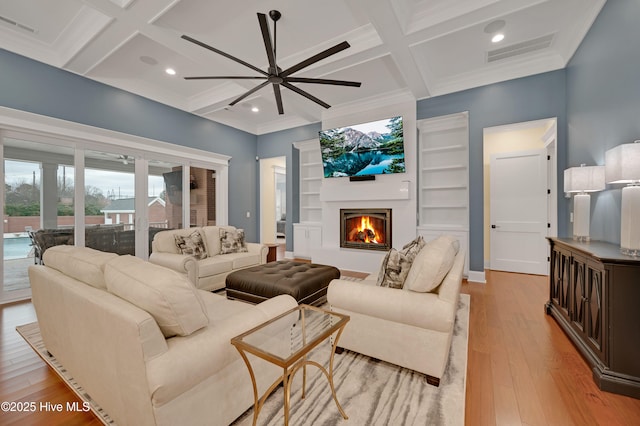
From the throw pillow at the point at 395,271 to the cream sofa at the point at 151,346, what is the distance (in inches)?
34.2

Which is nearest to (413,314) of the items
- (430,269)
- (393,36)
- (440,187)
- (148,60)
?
(430,269)

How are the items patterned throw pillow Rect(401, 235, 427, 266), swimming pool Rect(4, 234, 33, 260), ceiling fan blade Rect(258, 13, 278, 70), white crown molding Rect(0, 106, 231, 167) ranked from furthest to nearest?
swimming pool Rect(4, 234, 33, 260), white crown molding Rect(0, 106, 231, 167), patterned throw pillow Rect(401, 235, 427, 266), ceiling fan blade Rect(258, 13, 278, 70)

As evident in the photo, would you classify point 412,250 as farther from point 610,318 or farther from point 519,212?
point 519,212

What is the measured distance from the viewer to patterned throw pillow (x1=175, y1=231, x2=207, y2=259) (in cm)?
375

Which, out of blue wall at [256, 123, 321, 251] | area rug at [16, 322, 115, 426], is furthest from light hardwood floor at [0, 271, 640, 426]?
blue wall at [256, 123, 321, 251]

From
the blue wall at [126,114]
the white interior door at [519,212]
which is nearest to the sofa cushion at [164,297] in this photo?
the blue wall at [126,114]

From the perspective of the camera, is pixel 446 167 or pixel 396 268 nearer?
pixel 396 268

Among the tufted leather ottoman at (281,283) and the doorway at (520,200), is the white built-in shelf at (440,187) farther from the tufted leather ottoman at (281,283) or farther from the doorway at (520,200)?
the tufted leather ottoman at (281,283)

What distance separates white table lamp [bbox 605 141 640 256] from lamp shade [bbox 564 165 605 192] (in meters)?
0.75

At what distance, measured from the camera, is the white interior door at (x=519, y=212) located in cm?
471

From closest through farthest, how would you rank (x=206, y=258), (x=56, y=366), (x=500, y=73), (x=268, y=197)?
(x=56, y=366), (x=206, y=258), (x=500, y=73), (x=268, y=197)

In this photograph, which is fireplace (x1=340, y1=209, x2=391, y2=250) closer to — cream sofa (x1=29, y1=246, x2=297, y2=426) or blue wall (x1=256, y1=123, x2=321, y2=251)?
blue wall (x1=256, y1=123, x2=321, y2=251)

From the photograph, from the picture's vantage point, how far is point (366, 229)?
513 cm

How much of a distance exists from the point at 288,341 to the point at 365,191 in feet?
12.8
